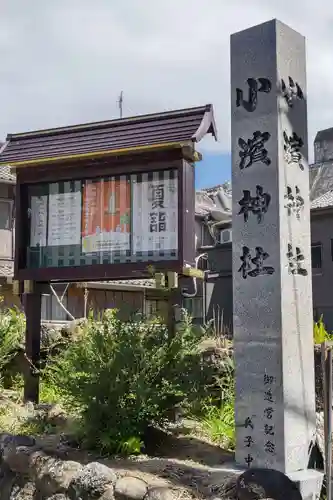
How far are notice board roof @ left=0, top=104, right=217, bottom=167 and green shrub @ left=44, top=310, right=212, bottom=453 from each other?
2745 mm

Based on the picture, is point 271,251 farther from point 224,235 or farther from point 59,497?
point 224,235

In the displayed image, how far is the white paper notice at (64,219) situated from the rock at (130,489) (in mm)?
4474

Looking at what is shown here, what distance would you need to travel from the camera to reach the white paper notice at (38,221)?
9945mm

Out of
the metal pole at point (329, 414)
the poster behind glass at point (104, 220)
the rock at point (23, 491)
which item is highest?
the poster behind glass at point (104, 220)

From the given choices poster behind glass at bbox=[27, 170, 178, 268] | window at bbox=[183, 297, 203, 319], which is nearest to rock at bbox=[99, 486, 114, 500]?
poster behind glass at bbox=[27, 170, 178, 268]

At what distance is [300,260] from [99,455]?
9.79 feet

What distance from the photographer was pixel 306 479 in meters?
5.98

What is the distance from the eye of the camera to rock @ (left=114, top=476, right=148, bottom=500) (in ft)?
18.4

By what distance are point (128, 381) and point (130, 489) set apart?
1.38 m

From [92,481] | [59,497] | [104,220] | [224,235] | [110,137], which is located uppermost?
[224,235]

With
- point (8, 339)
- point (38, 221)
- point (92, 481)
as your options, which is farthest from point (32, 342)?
point (92, 481)

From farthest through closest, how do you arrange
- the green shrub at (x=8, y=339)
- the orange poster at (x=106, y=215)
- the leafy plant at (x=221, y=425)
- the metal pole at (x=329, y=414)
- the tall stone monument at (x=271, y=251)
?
the green shrub at (x=8, y=339), the orange poster at (x=106, y=215), the leafy plant at (x=221, y=425), the tall stone monument at (x=271, y=251), the metal pole at (x=329, y=414)

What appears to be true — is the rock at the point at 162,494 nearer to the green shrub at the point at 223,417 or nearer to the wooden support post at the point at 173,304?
the green shrub at the point at 223,417

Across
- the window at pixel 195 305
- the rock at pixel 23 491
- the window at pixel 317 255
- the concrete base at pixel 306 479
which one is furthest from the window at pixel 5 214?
the concrete base at pixel 306 479
